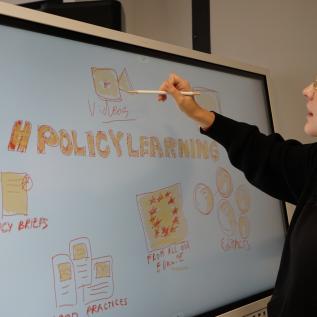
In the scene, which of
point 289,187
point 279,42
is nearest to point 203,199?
point 289,187

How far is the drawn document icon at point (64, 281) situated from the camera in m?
0.97

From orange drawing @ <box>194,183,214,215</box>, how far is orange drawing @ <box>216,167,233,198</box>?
57mm

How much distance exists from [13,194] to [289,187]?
75 cm

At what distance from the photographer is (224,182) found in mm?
1455

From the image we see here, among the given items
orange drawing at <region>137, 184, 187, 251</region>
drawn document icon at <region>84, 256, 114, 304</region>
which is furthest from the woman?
drawn document icon at <region>84, 256, 114, 304</region>

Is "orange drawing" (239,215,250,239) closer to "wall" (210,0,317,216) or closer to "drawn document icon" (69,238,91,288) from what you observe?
"wall" (210,0,317,216)

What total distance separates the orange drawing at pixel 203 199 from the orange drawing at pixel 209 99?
0.28m

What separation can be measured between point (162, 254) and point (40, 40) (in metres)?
0.67

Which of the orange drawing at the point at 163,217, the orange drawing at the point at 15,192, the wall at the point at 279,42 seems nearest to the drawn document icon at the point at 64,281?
the orange drawing at the point at 15,192

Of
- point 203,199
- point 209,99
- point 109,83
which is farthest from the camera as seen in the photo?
point 209,99

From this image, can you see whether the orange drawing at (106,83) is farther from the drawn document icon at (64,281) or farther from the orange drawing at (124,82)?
the drawn document icon at (64,281)

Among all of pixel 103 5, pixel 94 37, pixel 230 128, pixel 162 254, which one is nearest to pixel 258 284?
pixel 162 254

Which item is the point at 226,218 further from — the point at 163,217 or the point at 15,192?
the point at 15,192

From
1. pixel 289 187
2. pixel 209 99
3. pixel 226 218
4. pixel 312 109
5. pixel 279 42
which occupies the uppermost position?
pixel 279 42
